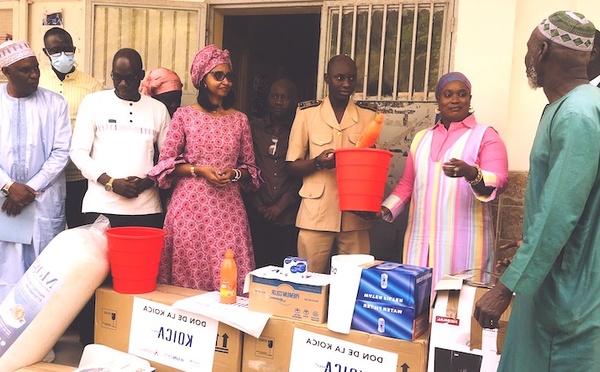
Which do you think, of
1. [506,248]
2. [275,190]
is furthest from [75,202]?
[506,248]

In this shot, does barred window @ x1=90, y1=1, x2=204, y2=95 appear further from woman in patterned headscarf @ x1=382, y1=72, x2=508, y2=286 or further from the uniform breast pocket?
woman in patterned headscarf @ x1=382, y1=72, x2=508, y2=286

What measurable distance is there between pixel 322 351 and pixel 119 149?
67.0 inches

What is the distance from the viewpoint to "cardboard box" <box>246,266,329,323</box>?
94.3 inches

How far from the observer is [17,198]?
306 centimetres

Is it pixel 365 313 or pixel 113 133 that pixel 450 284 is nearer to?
pixel 365 313

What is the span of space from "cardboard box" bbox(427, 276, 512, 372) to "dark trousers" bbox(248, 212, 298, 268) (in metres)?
1.53

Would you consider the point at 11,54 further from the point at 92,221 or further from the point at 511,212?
the point at 511,212

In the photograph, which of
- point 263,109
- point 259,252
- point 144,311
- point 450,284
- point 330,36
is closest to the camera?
point 450,284

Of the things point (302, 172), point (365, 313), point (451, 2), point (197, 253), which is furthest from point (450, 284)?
point (451, 2)

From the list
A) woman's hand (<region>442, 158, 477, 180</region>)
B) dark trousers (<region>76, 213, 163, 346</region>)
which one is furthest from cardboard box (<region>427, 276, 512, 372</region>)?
dark trousers (<region>76, 213, 163, 346</region>)

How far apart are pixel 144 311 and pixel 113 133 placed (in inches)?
42.7

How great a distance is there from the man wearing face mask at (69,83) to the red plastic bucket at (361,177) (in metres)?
1.88

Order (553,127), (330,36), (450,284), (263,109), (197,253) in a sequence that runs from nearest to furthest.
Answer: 1. (553,127)
2. (450,284)
3. (197,253)
4. (330,36)
5. (263,109)

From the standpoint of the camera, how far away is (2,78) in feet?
16.1
